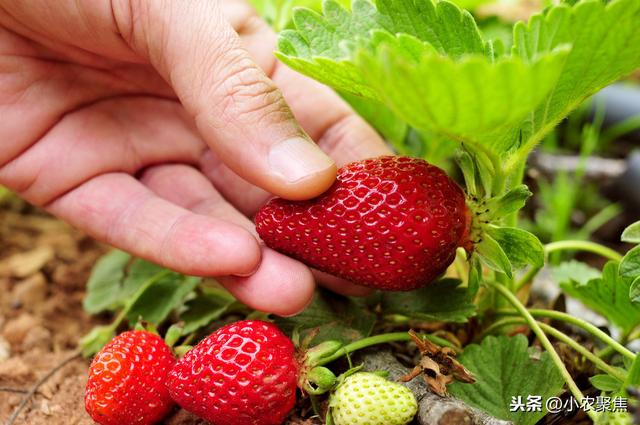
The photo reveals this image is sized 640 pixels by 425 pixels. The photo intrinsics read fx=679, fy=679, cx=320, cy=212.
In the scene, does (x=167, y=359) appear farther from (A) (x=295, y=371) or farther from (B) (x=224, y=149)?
(B) (x=224, y=149)

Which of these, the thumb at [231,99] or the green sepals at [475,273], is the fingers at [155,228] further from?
the green sepals at [475,273]

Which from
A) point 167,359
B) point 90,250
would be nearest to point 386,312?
point 167,359

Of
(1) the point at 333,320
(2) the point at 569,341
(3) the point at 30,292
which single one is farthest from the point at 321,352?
(3) the point at 30,292

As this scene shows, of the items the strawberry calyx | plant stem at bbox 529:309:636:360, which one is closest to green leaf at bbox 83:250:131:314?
the strawberry calyx

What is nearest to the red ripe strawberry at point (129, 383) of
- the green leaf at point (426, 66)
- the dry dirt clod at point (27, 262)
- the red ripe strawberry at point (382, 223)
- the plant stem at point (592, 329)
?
the red ripe strawberry at point (382, 223)

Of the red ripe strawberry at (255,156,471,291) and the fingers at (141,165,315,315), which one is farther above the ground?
the red ripe strawberry at (255,156,471,291)

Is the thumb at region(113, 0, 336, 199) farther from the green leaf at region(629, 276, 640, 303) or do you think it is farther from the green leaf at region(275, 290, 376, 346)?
the green leaf at region(629, 276, 640, 303)
